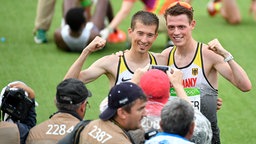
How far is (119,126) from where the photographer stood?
5.49 meters

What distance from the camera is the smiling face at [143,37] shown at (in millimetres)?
7091

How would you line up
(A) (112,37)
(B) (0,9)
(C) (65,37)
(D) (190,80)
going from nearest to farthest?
(D) (190,80), (C) (65,37), (A) (112,37), (B) (0,9)

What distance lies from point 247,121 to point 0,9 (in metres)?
6.87

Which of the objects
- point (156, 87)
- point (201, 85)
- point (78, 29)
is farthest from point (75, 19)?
point (156, 87)

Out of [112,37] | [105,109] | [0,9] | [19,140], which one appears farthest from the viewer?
[0,9]

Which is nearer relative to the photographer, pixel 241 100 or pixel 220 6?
pixel 241 100

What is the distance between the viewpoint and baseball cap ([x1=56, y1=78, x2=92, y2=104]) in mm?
6066

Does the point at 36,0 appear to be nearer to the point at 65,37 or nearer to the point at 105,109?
the point at 65,37

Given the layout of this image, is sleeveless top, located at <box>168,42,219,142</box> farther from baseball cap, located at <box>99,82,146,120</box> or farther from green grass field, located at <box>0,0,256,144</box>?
green grass field, located at <box>0,0,256,144</box>

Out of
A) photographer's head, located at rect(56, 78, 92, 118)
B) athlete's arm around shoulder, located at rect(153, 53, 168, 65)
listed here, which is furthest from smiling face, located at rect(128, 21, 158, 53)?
photographer's head, located at rect(56, 78, 92, 118)

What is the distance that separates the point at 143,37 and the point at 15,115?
1470 millimetres

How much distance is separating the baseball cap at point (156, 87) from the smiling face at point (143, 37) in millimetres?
1263

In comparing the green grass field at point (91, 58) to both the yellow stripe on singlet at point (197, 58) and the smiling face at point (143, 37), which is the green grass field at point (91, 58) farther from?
the smiling face at point (143, 37)

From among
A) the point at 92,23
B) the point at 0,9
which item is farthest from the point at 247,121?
the point at 0,9
